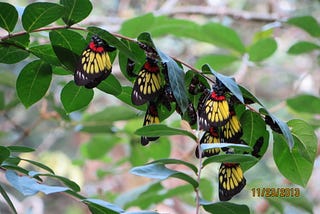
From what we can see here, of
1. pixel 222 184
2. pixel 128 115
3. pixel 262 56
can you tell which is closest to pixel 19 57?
pixel 222 184


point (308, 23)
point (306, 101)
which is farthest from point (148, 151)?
point (308, 23)

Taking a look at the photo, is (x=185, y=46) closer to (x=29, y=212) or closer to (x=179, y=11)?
(x=179, y=11)

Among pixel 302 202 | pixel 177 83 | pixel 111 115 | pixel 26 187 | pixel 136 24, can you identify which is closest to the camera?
pixel 177 83

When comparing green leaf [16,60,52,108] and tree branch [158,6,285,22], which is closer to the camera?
green leaf [16,60,52,108]

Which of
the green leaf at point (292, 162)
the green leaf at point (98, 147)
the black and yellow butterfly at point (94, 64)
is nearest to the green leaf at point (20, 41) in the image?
the black and yellow butterfly at point (94, 64)

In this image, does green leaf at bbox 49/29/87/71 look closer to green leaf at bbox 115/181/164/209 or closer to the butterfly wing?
the butterfly wing

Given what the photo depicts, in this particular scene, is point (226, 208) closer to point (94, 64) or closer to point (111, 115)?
point (94, 64)

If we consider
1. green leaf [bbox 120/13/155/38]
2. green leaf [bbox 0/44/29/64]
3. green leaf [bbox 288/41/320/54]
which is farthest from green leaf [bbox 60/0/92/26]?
green leaf [bbox 288/41/320/54]
